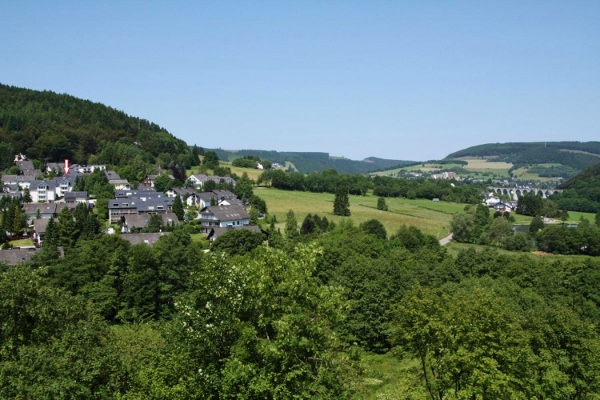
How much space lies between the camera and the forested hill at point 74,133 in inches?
3760

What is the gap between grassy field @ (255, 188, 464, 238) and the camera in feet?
250

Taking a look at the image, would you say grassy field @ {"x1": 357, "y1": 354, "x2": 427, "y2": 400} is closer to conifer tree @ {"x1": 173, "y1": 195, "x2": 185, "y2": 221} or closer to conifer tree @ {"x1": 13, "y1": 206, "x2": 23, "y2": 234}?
conifer tree @ {"x1": 173, "y1": 195, "x2": 185, "y2": 221}

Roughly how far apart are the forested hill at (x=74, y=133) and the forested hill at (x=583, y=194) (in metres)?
88.7

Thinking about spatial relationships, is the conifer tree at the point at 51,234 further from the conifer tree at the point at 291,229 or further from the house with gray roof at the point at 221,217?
the conifer tree at the point at 291,229

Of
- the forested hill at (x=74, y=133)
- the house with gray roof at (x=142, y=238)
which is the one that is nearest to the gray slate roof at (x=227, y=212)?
the house with gray roof at (x=142, y=238)

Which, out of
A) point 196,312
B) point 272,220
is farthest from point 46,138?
point 196,312

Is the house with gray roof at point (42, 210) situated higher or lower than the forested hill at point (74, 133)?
lower

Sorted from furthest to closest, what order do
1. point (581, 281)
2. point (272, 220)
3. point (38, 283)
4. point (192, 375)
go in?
1. point (272, 220)
2. point (581, 281)
3. point (38, 283)
4. point (192, 375)

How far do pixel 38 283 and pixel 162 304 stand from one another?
75.2 ft

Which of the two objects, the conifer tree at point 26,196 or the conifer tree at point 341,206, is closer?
the conifer tree at point 26,196

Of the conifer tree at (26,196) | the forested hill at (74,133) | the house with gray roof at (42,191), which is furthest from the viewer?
the forested hill at (74,133)

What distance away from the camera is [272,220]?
68312mm

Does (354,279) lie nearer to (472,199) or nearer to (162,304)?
(162,304)

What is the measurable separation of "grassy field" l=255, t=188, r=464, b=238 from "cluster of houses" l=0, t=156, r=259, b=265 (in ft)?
26.2
